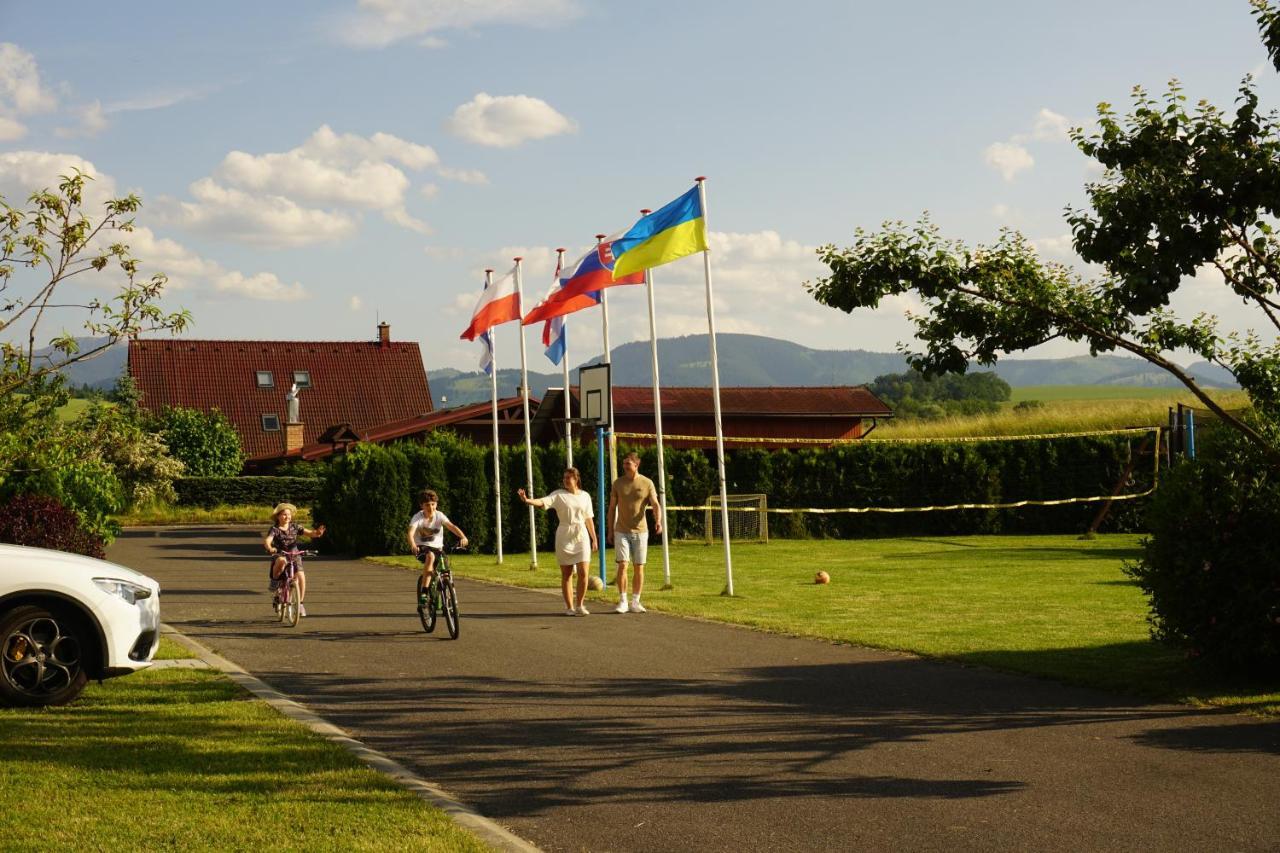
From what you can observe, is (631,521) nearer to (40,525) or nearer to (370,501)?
(40,525)

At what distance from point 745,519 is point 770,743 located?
26.6 metres

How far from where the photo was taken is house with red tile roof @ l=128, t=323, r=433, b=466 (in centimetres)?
7156

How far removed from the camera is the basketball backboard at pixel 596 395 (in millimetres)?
20953

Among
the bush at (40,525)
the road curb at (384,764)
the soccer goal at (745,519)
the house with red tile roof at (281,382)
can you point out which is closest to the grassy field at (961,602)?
the soccer goal at (745,519)

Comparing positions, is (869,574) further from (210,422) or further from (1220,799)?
(210,422)

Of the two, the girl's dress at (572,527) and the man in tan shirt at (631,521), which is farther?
the man in tan shirt at (631,521)

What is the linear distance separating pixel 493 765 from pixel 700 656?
203 inches

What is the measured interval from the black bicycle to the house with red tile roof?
2191 inches

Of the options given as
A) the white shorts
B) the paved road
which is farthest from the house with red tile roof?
the paved road

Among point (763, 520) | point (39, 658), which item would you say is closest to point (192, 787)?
point (39, 658)

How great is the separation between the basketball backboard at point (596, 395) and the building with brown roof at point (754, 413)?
77.4ft

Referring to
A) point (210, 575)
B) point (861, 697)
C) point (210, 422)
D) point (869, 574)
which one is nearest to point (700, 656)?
point (861, 697)

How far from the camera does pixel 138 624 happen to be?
10.5 metres

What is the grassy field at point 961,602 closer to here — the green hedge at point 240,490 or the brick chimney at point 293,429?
the green hedge at point 240,490
